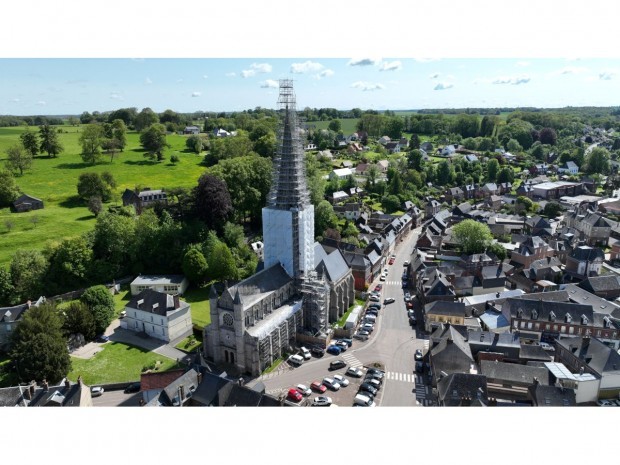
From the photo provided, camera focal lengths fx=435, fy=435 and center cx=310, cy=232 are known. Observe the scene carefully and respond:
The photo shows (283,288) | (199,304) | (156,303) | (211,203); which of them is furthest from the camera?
(211,203)

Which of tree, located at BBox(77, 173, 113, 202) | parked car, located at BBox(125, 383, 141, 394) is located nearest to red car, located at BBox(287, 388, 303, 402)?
parked car, located at BBox(125, 383, 141, 394)

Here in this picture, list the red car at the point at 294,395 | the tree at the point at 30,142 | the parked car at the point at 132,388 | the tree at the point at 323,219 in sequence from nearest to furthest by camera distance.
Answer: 1. the red car at the point at 294,395
2. the parked car at the point at 132,388
3. the tree at the point at 323,219
4. the tree at the point at 30,142

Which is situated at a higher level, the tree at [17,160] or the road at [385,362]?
the tree at [17,160]

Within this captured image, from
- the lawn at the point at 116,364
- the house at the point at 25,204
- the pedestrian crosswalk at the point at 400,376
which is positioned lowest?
the lawn at the point at 116,364

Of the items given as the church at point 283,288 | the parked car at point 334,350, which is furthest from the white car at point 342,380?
the church at point 283,288

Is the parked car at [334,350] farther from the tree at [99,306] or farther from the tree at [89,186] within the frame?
the tree at [89,186]

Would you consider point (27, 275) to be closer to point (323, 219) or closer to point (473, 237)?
point (323, 219)

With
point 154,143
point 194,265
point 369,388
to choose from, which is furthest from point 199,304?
point 154,143
